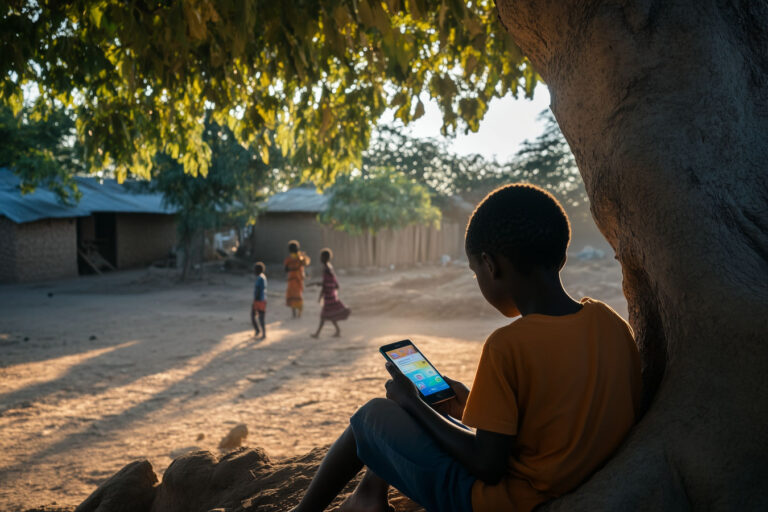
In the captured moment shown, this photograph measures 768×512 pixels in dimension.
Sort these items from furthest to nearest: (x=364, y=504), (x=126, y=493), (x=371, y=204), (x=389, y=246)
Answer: (x=389, y=246) → (x=371, y=204) → (x=126, y=493) → (x=364, y=504)

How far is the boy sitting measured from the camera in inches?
56.4

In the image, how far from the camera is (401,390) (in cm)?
183

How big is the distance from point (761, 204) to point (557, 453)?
1.04 metres

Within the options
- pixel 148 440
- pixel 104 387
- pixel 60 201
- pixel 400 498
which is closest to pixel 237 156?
pixel 60 201

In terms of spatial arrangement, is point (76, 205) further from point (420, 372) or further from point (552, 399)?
point (552, 399)

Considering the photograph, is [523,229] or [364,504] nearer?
[523,229]

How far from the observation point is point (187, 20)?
325 centimetres

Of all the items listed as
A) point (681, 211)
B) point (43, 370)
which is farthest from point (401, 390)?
point (43, 370)

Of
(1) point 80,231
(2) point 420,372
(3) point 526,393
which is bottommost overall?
(2) point 420,372

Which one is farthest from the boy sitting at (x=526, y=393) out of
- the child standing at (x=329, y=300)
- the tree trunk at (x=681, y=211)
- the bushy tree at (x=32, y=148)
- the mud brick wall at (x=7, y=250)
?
the mud brick wall at (x=7, y=250)

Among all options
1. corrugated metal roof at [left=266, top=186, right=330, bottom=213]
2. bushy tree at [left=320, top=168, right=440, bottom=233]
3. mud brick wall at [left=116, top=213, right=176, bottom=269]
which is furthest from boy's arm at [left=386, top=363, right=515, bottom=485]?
mud brick wall at [left=116, top=213, right=176, bottom=269]

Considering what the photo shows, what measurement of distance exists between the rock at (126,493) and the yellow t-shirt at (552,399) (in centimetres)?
226

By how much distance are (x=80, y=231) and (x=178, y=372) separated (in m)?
17.8

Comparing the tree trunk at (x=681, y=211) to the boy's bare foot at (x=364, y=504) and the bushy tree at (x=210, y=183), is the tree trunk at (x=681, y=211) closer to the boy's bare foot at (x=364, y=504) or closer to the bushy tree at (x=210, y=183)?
the boy's bare foot at (x=364, y=504)
